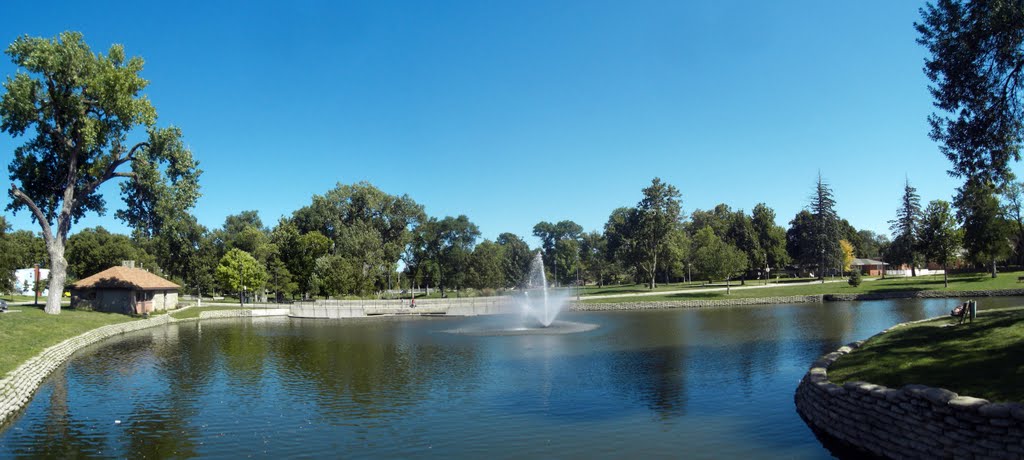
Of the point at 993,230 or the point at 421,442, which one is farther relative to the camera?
the point at 993,230

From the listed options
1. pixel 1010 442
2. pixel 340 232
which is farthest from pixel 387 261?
pixel 1010 442

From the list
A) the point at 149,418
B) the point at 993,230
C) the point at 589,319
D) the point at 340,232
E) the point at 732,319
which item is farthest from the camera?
the point at 340,232

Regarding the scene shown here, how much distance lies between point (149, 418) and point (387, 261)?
7157 cm

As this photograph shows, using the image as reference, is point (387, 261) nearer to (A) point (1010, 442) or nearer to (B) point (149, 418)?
(B) point (149, 418)

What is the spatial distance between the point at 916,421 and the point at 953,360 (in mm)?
5350

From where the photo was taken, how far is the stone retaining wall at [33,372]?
1867 cm

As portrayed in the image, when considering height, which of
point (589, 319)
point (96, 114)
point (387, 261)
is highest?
point (96, 114)

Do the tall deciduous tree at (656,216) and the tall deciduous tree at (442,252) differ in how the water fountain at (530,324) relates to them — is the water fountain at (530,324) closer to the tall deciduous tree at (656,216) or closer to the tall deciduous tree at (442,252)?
the tall deciduous tree at (656,216)

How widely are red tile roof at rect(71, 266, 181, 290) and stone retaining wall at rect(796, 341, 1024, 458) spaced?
59179 millimetres

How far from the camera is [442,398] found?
66.5ft

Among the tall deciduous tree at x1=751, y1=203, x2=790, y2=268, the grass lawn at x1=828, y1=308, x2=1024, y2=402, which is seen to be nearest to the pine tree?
the tall deciduous tree at x1=751, y1=203, x2=790, y2=268

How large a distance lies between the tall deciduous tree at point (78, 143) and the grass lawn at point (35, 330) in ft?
8.99

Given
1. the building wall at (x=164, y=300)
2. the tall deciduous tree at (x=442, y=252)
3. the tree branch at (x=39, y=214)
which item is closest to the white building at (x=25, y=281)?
the building wall at (x=164, y=300)

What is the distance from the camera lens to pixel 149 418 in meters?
18.3
